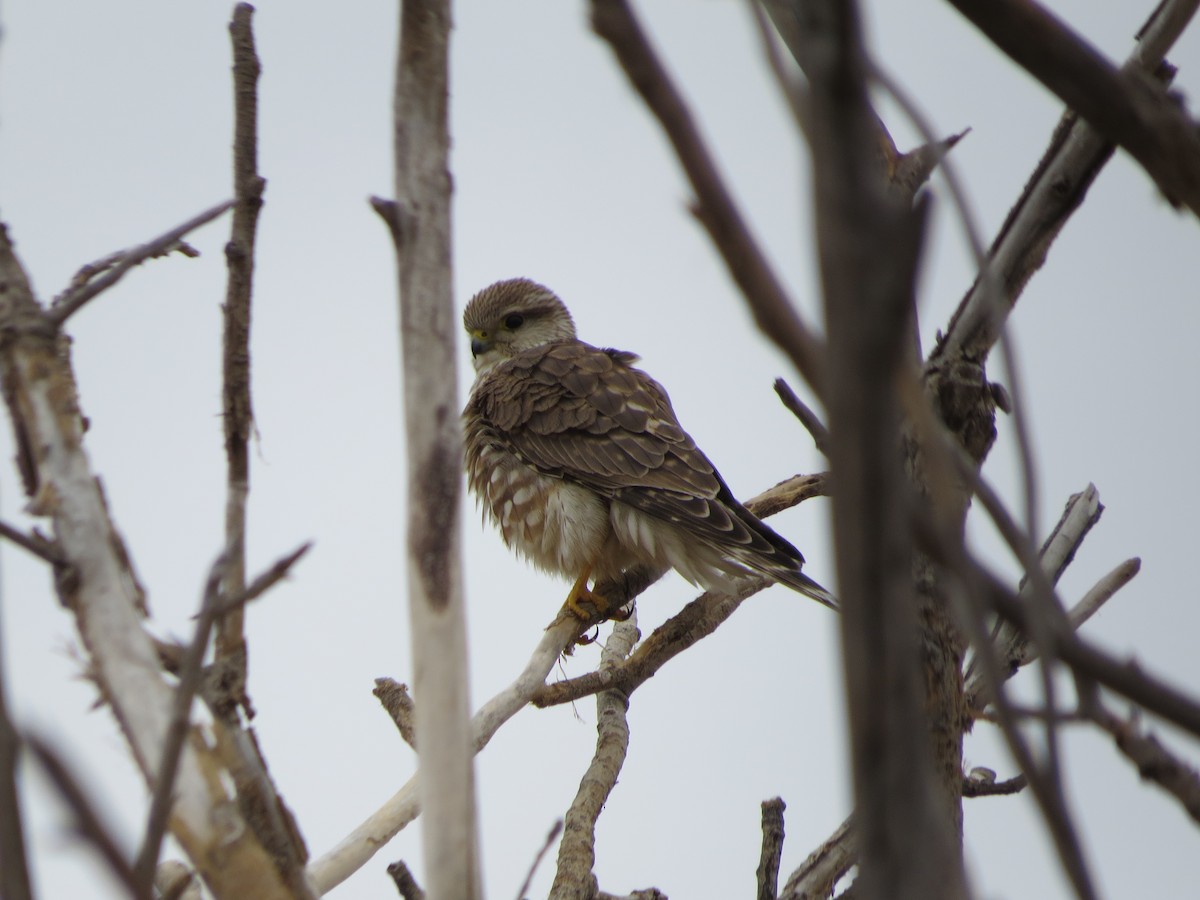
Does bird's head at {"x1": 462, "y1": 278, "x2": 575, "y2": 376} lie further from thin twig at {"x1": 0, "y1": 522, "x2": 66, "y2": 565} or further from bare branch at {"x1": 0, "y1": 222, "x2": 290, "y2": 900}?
thin twig at {"x1": 0, "y1": 522, "x2": 66, "y2": 565}

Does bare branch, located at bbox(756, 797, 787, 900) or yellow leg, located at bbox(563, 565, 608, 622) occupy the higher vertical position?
yellow leg, located at bbox(563, 565, 608, 622)

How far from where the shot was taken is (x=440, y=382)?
1.29m

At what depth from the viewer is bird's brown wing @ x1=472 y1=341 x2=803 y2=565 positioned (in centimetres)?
405

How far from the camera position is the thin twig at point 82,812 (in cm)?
67

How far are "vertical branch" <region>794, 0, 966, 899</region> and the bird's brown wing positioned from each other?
3.22 metres

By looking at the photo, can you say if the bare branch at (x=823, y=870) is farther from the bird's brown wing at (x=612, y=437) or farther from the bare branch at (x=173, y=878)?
the bird's brown wing at (x=612, y=437)

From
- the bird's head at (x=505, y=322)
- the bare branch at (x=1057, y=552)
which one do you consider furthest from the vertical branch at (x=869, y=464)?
the bird's head at (x=505, y=322)

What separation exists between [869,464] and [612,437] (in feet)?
12.9

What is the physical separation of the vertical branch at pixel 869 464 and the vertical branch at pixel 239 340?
2.71 feet

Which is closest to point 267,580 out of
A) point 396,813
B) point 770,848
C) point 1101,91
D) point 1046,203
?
point 1101,91

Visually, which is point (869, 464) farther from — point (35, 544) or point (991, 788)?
point (991, 788)

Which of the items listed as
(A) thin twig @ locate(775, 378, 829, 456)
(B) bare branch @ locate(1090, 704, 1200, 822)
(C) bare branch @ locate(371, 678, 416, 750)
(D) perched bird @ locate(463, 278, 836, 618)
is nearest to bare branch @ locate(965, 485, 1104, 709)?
(A) thin twig @ locate(775, 378, 829, 456)

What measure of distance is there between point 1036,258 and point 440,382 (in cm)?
70

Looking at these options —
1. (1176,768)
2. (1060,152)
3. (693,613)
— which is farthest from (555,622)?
(1176,768)
